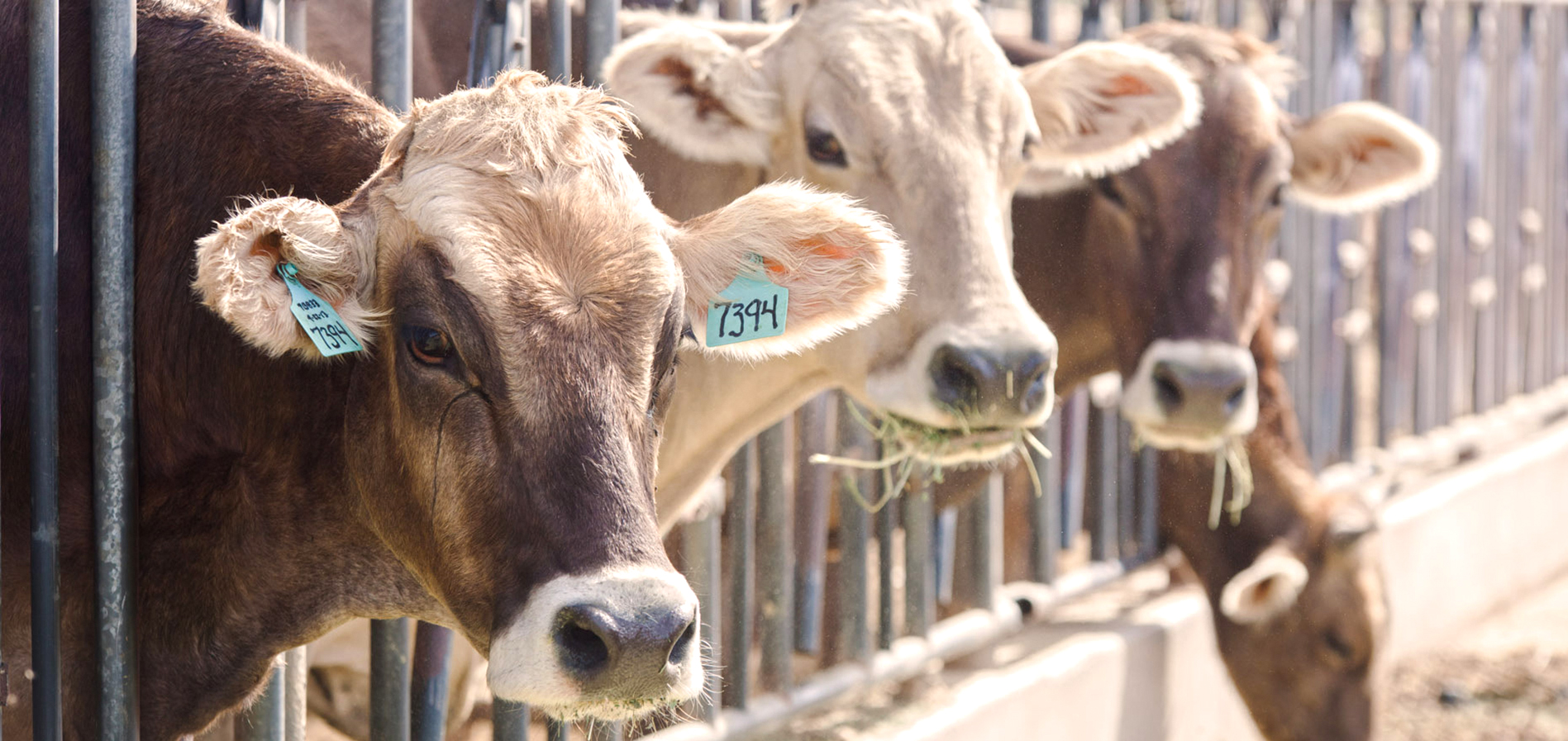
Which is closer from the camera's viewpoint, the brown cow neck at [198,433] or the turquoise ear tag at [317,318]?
the turquoise ear tag at [317,318]

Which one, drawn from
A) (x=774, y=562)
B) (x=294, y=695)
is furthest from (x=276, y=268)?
(x=774, y=562)

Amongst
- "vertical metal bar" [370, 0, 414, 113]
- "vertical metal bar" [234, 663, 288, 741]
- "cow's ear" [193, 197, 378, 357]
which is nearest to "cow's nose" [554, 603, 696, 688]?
"cow's ear" [193, 197, 378, 357]

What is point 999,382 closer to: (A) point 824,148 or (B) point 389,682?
(A) point 824,148

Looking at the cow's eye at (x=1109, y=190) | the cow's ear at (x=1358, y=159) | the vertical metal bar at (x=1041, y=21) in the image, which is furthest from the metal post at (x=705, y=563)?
the cow's ear at (x=1358, y=159)

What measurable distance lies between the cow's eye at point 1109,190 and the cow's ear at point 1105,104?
1.44 ft

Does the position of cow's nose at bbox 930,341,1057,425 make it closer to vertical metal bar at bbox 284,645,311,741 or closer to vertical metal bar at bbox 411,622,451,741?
vertical metal bar at bbox 411,622,451,741

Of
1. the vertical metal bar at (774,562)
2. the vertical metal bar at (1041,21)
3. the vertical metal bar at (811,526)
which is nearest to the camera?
the vertical metal bar at (774,562)

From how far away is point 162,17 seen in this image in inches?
93.4

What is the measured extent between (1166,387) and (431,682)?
193 cm

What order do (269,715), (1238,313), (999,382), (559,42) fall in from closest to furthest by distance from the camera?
1. (269,715)
2. (999,382)
3. (559,42)
4. (1238,313)

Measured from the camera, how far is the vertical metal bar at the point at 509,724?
2.76 m

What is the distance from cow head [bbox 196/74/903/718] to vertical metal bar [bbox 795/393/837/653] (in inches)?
70.3

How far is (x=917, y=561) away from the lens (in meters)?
4.07

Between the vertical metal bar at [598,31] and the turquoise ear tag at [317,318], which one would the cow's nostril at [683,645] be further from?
the vertical metal bar at [598,31]
